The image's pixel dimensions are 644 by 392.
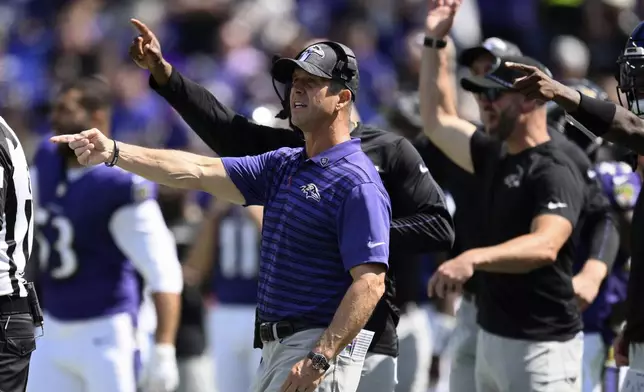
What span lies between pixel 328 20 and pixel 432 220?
1151 cm

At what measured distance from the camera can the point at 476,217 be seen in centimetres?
746

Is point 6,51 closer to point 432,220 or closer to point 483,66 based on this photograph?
point 483,66

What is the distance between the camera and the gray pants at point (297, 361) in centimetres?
501

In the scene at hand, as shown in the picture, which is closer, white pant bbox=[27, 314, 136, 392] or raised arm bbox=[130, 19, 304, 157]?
raised arm bbox=[130, 19, 304, 157]

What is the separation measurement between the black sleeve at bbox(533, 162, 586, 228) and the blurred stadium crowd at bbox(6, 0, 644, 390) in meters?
6.70

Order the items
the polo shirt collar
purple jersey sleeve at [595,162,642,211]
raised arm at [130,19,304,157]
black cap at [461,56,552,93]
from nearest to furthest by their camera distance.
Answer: the polo shirt collar → raised arm at [130,19,304,157] → black cap at [461,56,552,93] → purple jersey sleeve at [595,162,642,211]

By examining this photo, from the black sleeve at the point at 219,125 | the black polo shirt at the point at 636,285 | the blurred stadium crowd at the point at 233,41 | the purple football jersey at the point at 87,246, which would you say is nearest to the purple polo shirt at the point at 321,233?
the black sleeve at the point at 219,125

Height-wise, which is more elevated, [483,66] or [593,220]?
[483,66]

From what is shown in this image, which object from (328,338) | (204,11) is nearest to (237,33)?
(204,11)

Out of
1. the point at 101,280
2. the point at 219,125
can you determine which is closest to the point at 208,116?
the point at 219,125

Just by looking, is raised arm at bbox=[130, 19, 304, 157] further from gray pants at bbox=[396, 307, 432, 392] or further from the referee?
gray pants at bbox=[396, 307, 432, 392]

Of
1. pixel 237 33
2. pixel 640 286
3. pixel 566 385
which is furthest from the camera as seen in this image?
pixel 237 33

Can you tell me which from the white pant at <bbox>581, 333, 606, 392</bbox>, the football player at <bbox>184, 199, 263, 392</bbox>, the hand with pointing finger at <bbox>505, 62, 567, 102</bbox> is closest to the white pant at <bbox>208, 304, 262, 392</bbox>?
the football player at <bbox>184, 199, 263, 392</bbox>

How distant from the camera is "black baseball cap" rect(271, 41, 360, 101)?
5.16 m
